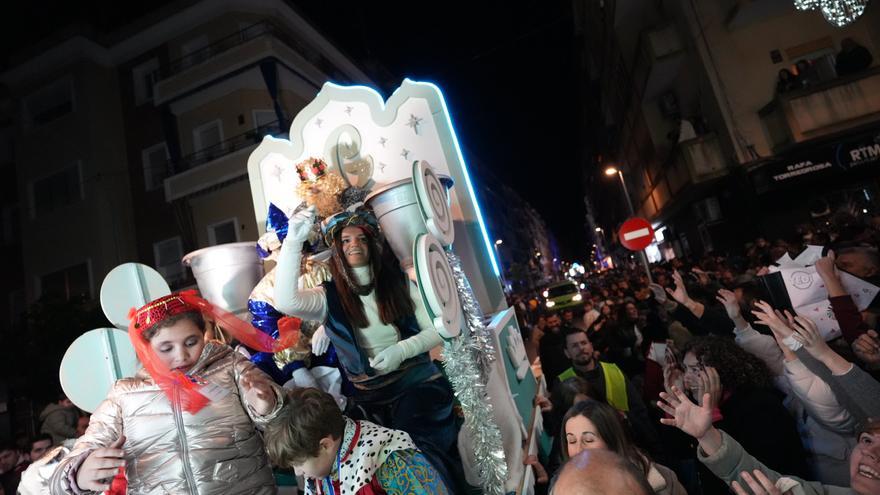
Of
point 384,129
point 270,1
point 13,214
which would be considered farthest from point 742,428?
point 13,214

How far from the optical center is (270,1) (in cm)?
1521

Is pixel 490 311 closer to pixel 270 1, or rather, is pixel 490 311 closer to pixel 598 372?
pixel 598 372

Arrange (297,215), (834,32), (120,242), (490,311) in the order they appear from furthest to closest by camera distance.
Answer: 1. (120,242)
2. (834,32)
3. (490,311)
4. (297,215)

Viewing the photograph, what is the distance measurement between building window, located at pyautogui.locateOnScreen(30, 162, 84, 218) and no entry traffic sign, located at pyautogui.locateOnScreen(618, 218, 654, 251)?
16.1 m

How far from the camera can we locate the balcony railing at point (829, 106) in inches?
476

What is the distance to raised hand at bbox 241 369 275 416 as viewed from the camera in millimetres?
2271

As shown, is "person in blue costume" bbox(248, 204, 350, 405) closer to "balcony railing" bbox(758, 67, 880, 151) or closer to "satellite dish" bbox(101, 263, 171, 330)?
"satellite dish" bbox(101, 263, 171, 330)

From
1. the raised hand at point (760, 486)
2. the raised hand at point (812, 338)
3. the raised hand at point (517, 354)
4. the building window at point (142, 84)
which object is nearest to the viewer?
the raised hand at point (760, 486)

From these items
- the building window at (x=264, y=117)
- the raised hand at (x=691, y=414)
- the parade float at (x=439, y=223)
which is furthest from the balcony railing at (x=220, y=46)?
the raised hand at (x=691, y=414)

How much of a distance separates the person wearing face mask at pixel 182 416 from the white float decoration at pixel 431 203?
1.17m

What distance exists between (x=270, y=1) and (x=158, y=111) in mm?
5251

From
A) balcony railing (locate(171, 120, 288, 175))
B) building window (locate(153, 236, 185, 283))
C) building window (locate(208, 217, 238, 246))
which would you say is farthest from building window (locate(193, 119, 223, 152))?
building window (locate(153, 236, 185, 283))

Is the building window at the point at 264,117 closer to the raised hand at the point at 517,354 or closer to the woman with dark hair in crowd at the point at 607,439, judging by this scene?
the raised hand at the point at 517,354

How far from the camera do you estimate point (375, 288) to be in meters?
3.14
